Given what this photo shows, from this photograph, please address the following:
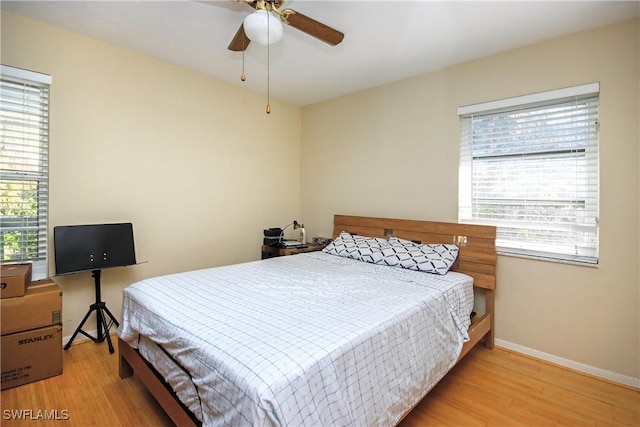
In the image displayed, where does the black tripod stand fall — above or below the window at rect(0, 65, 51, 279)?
below

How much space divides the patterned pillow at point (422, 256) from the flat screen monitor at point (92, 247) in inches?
88.5

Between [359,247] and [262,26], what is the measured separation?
2.05 metres

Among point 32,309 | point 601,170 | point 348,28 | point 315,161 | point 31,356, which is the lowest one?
point 31,356

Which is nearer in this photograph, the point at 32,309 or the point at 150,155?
the point at 32,309

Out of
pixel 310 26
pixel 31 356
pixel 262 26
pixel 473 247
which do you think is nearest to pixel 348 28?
pixel 310 26

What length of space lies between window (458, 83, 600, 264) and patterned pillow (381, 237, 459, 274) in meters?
0.44

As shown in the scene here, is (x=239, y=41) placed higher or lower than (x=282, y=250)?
higher

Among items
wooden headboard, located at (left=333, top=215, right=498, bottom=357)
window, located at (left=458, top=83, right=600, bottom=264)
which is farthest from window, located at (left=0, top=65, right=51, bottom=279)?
window, located at (left=458, top=83, right=600, bottom=264)

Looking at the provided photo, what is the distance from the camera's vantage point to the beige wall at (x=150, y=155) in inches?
97.2

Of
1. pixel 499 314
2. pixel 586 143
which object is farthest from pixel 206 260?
pixel 586 143

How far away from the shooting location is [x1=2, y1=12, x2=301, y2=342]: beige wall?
2469mm

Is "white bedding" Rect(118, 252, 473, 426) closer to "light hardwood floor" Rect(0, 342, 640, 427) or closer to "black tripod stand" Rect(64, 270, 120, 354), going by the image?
"light hardwood floor" Rect(0, 342, 640, 427)

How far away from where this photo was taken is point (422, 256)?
2.62 metres

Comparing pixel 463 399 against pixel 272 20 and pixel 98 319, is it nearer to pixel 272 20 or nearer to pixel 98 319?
pixel 272 20
